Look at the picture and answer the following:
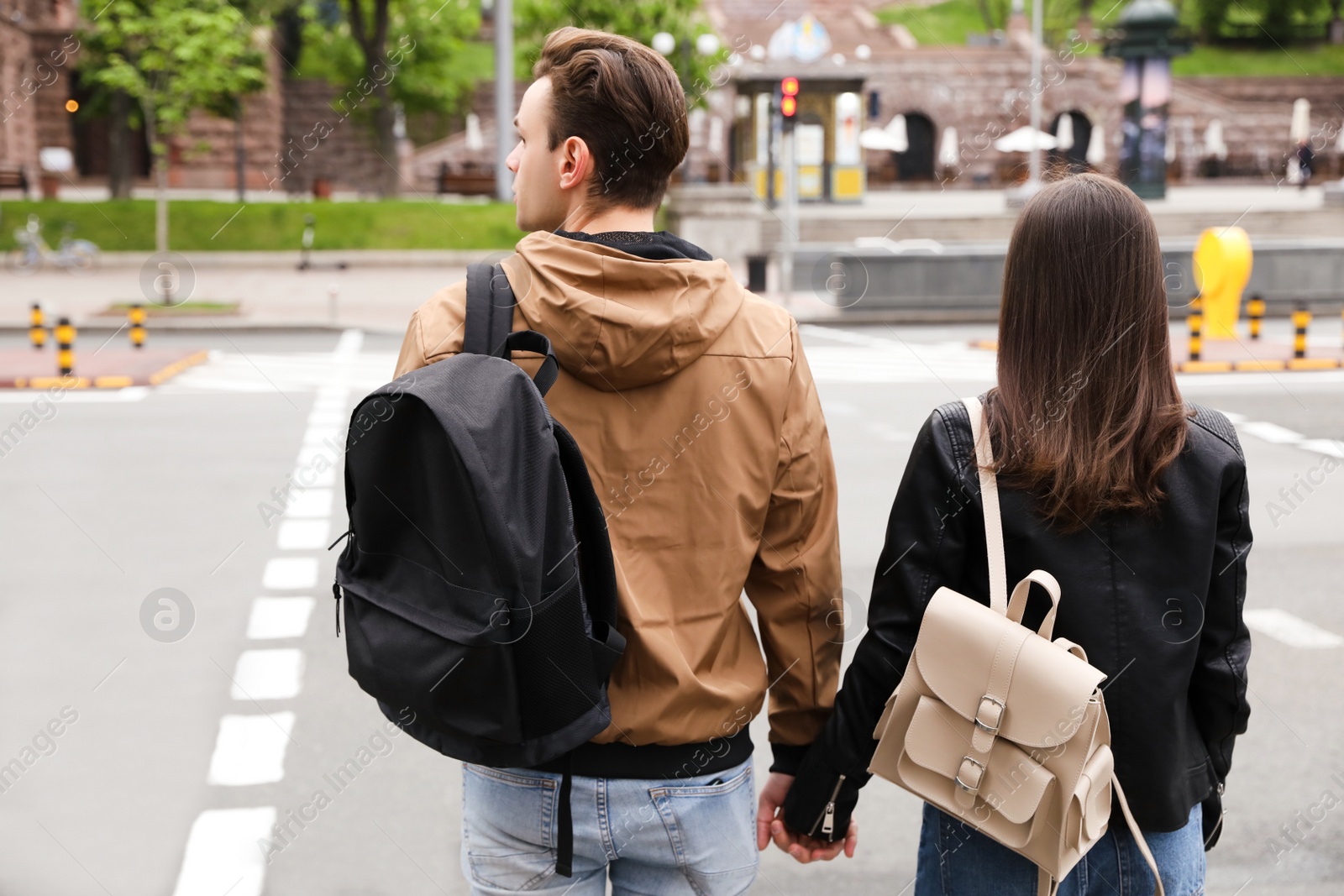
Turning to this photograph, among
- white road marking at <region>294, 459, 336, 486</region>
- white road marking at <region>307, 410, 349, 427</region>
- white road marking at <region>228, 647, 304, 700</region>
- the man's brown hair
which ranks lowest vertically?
white road marking at <region>228, 647, 304, 700</region>

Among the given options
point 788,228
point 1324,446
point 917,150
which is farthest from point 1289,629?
point 917,150

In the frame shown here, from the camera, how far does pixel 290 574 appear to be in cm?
726

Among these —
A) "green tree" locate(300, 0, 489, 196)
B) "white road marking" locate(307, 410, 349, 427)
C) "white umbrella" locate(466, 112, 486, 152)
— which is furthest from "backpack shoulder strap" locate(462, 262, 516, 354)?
"white umbrella" locate(466, 112, 486, 152)

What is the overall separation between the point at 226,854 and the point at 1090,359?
3.20m

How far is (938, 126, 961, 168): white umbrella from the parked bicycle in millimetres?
27287

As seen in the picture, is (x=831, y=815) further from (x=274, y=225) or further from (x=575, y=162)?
(x=274, y=225)

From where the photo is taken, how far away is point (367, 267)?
28.4m

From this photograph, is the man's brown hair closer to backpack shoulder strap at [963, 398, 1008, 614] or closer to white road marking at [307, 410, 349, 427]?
backpack shoulder strap at [963, 398, 1008, 614]

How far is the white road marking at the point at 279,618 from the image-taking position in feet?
20.6

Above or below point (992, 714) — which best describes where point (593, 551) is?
above

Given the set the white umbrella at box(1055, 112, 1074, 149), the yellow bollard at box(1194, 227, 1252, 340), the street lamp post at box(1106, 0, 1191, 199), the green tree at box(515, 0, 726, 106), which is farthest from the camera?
the white umbrella at box(1055, 112, 1074, 149)

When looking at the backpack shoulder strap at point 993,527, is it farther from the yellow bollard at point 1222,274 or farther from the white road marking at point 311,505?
the yellow bollard at point 1222,274

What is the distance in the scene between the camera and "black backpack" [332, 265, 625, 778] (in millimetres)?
1865

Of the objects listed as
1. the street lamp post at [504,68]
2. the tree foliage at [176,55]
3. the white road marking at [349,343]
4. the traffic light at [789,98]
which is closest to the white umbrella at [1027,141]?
the traffic light at [789,98]
